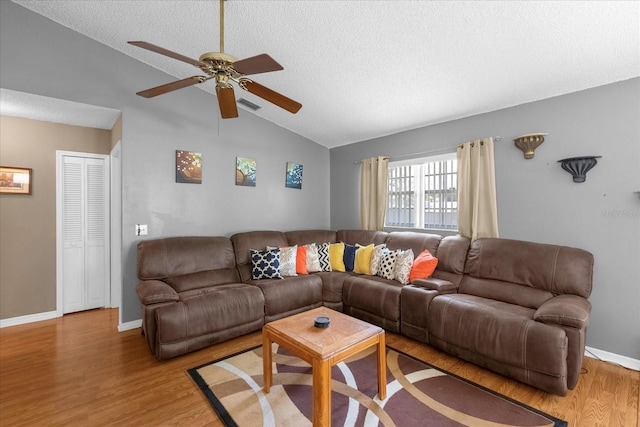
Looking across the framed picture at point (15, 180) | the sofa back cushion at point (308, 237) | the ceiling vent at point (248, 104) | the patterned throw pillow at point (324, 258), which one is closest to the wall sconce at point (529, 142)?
the patterned throw pillow at point (324, 258)

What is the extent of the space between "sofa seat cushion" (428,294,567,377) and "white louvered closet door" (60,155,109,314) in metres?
4.24

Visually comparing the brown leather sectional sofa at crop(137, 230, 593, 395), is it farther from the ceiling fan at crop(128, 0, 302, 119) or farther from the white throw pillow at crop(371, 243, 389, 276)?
the ceiling fan at crop(128, 0, 302, 119)

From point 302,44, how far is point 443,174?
2409 millimetres

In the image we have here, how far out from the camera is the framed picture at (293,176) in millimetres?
4703

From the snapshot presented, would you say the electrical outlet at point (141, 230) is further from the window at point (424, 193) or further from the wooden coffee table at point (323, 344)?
the window at point (424, 193)

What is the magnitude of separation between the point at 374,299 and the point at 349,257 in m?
0.90

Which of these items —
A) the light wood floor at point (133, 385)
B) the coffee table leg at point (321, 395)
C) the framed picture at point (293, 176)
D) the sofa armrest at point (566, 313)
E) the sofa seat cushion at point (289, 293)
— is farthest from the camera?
the framed picture at point (293, 176)

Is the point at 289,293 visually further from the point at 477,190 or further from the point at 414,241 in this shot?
the point at 477,190

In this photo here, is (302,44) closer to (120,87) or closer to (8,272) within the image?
(120,87)

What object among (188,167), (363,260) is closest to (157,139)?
(188,167)

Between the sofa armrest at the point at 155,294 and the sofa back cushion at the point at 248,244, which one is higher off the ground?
the sofa back cushion at the point at 248,244

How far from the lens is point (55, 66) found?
9.31 ft

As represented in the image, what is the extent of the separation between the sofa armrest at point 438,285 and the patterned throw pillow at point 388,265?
38 cm

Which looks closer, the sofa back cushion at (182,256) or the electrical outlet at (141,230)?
the sofa back cushion at (182,256)
